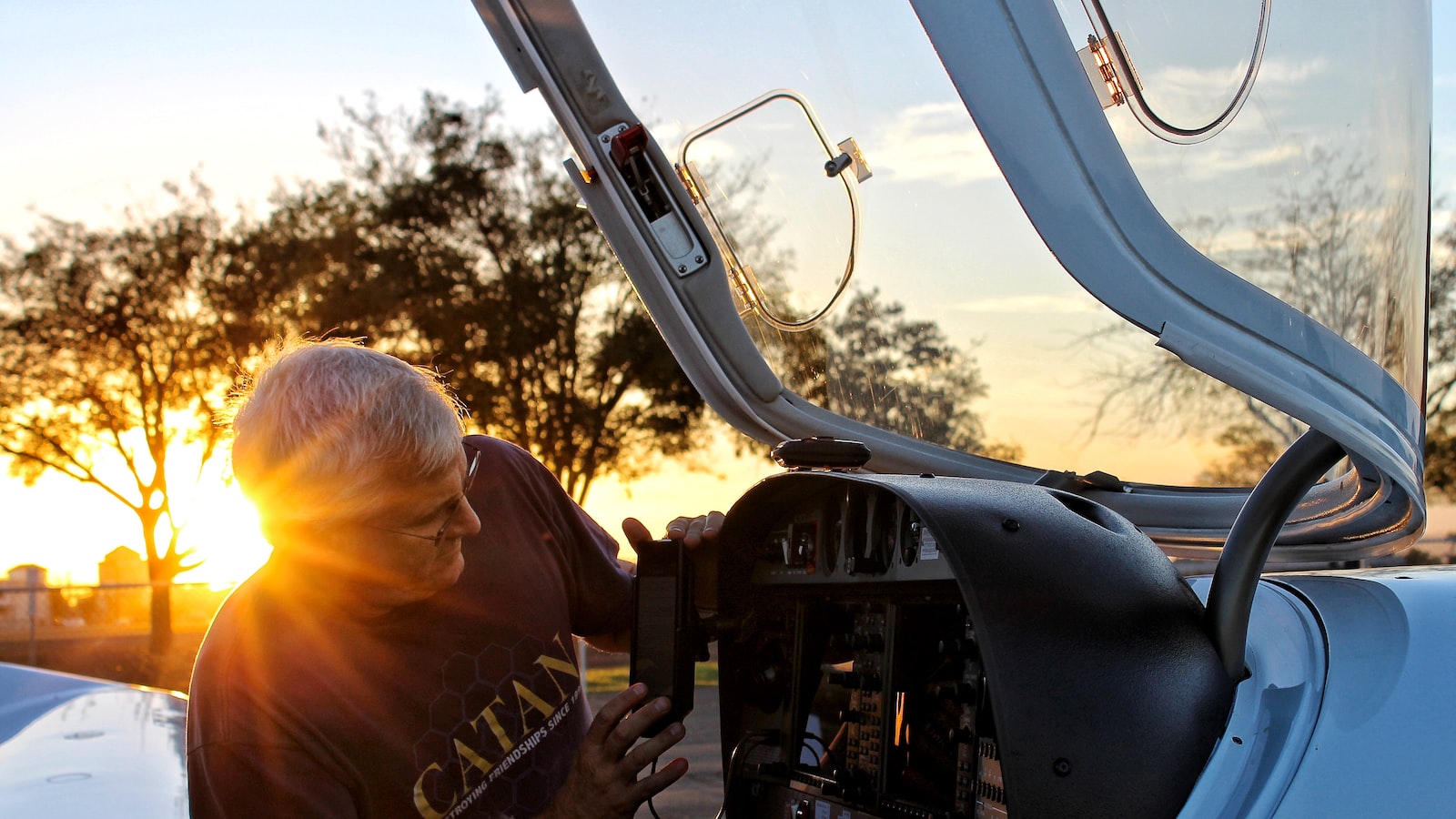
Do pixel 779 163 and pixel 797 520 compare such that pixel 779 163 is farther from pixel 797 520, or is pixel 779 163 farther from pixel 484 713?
pixel 484 713

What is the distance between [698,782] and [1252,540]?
7.77 metres

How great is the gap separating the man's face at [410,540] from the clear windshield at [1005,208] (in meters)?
0.78

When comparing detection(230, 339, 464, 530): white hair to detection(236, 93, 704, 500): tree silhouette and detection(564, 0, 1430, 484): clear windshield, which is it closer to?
detection(564, 0, 1430, 484): clear windshield

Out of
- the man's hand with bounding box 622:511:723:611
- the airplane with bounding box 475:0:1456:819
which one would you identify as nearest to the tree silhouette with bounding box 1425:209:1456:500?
the airplane with bounding box 475:0:1456:819

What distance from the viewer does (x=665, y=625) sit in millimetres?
2453

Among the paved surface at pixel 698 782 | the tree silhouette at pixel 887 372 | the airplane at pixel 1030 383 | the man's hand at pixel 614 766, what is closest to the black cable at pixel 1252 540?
the airplane at pixel 1030 383

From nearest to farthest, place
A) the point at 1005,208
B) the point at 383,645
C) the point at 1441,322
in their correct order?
the point at 1441,322 < the point at 1005,208 < the point at 383,645

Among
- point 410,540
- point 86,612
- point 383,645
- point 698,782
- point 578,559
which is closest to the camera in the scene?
point 410,540

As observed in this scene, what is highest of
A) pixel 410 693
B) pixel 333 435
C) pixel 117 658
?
pixel 333 435

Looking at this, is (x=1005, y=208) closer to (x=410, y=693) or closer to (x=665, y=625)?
(x=665, y=625)

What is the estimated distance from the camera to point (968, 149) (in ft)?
6.85

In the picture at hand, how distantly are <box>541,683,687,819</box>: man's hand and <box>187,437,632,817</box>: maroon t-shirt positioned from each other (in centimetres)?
25

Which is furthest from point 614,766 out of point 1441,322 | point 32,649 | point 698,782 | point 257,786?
point 32,649

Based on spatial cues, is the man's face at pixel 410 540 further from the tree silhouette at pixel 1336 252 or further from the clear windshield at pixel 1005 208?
the tree silhouette at pixel 1336 252
